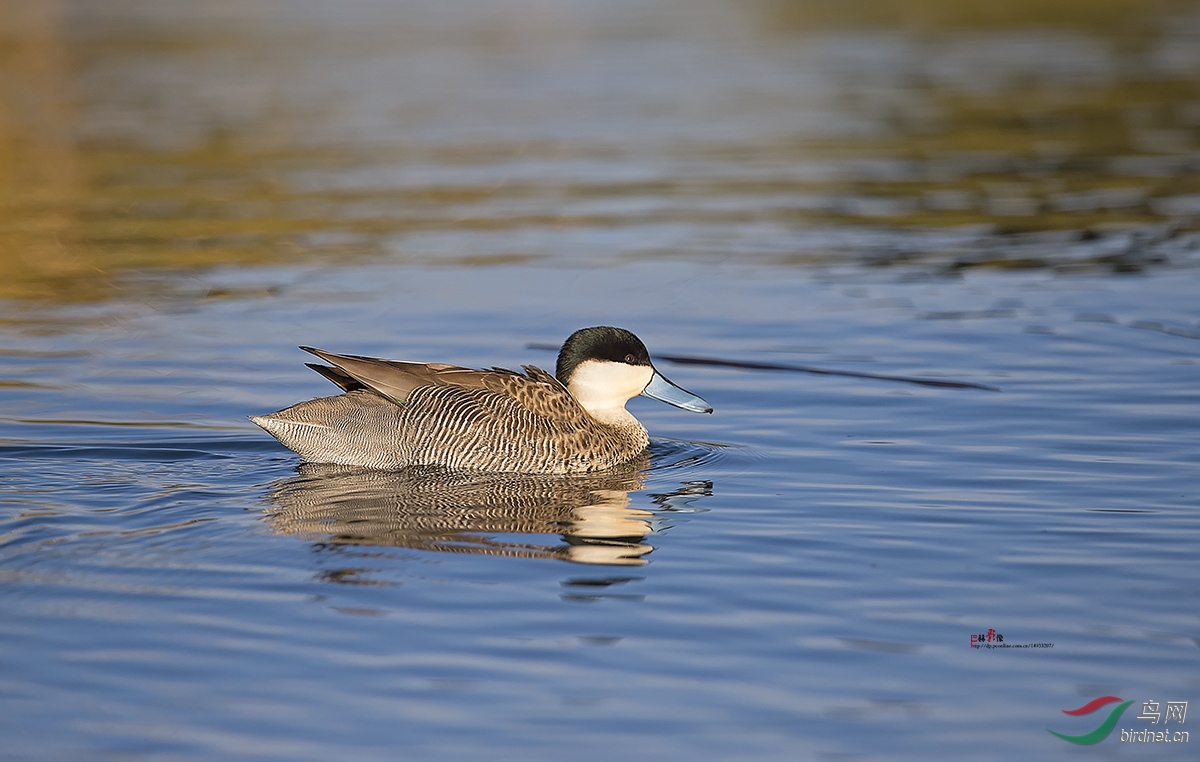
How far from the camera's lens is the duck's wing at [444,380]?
10148 mm

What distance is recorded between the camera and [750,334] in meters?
14.1

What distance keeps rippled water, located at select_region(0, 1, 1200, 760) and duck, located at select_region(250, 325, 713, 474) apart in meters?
0.23

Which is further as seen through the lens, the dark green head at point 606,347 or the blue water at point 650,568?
the dark green head at point 606,347

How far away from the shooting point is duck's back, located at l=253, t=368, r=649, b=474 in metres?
10.0

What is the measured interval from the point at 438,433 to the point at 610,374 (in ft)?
4.23

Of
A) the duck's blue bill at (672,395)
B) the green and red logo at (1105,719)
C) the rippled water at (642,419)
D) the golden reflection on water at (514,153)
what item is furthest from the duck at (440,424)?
the golden reflection on water at (514,153)

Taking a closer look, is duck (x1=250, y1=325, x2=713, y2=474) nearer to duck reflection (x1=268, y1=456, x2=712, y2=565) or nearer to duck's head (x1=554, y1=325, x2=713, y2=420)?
duck reflection (x1=268, y1=456, x2=712, y2=565)

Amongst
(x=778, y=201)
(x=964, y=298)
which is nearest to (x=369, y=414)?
(x=964, y=298)

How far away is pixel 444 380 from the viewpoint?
33.6ft

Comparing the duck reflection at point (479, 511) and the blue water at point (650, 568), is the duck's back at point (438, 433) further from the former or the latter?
the blue water at point (650, 568)

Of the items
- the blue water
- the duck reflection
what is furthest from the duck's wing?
the blue water

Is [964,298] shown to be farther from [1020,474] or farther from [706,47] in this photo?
[706,47]

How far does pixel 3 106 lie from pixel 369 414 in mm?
22547

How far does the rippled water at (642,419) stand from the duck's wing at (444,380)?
0.57 meters
